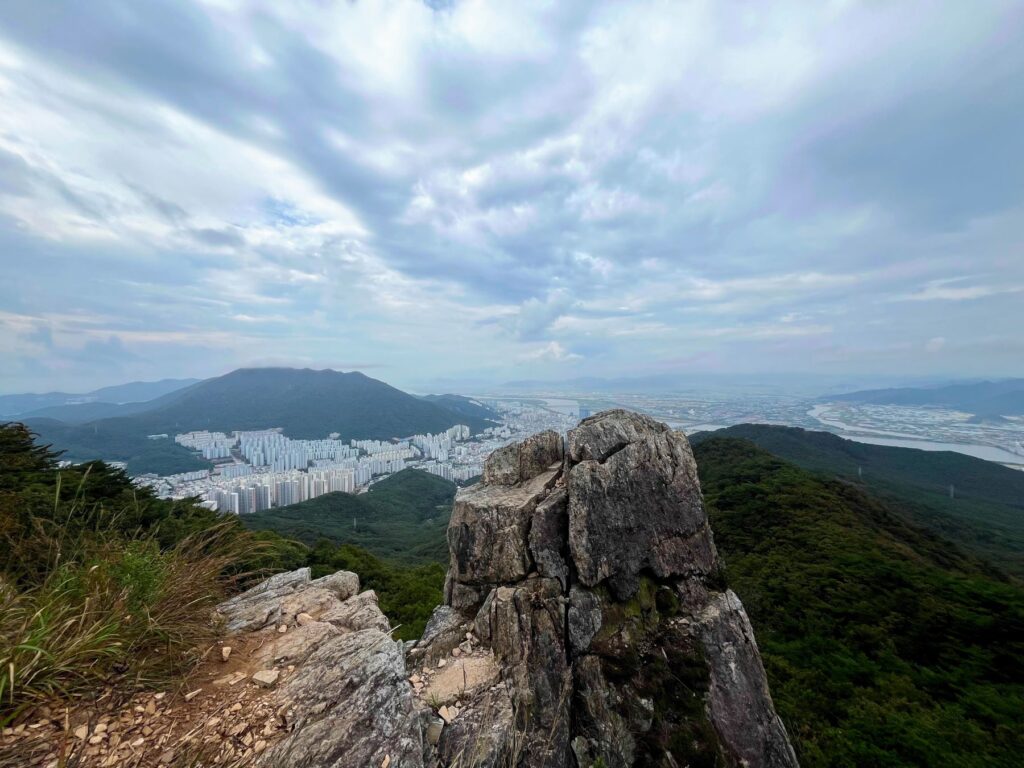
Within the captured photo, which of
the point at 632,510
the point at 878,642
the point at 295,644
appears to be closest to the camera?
the point at 295,644

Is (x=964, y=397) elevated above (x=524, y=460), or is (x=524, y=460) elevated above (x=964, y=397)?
(x=524, y=460)

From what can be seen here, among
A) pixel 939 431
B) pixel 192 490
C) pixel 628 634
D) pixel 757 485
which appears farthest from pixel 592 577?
pixel 939 431

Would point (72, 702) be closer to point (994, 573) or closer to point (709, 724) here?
point (709, 724)

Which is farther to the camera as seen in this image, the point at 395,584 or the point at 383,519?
the point at 383,519

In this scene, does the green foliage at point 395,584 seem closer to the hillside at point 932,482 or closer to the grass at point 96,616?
the grass at point 96,616

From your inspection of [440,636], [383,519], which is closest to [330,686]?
[440,636]

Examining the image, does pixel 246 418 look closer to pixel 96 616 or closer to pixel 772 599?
pixel 772 599
